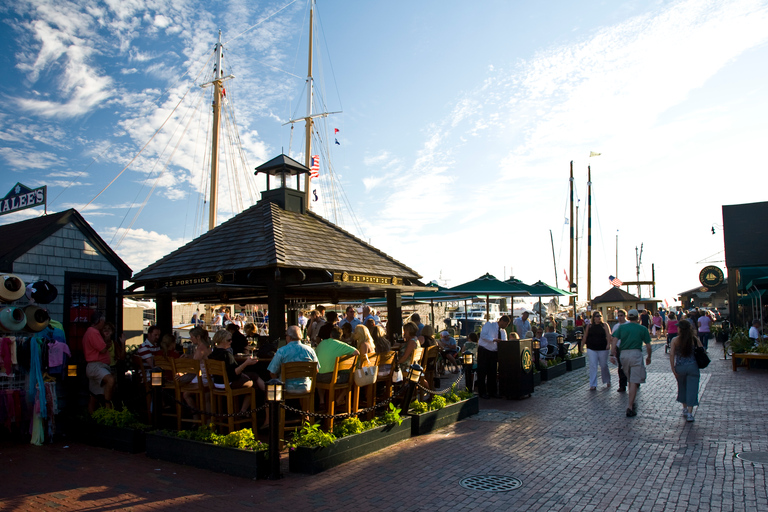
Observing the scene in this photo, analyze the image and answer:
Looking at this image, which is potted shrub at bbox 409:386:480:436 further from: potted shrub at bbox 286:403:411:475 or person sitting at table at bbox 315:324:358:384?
person sitting at table at bbox 315:324:358:384

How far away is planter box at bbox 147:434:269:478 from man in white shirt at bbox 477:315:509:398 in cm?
611

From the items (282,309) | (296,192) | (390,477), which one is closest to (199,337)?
(282,309)

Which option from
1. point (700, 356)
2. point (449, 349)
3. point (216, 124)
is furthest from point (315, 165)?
point (700, 356)

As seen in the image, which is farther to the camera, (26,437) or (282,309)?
(282,309)

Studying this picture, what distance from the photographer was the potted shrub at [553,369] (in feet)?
44.2

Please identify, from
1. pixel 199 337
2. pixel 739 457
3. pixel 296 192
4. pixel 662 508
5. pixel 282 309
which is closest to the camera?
pixel 662 508

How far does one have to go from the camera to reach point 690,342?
8.39 metres

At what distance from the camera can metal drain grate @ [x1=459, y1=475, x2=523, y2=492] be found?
18.2 ft

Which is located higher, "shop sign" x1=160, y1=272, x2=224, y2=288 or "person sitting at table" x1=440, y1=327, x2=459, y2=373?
"shop sign" x1=160, y1=272, x2=224, y2=288

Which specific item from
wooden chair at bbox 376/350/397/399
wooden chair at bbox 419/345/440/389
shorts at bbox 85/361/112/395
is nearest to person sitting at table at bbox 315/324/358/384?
wooden chair at bbox 376/350/397/399

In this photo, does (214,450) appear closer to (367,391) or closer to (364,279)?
(367,391)

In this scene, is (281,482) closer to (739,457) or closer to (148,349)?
(148,349)

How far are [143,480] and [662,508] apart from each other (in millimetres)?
5357

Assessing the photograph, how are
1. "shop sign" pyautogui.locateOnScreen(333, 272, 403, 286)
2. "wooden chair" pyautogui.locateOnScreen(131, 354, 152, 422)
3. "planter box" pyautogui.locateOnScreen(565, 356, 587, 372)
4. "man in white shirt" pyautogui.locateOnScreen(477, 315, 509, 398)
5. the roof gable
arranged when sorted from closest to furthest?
1. "wooden chair" pyautogui.locateOnScreen(131, 354, 152, 422)
2. the roof gable
3. "shop sign" pyautogui.locateOnScreen(333, 272, 403, 286)
4. "man in white shirt" pyautogui.locateOnScreen(477, 315, 509, 398)
5. "planter box" pyautogui.locateOnScreen(565, 356, 587, 372)
